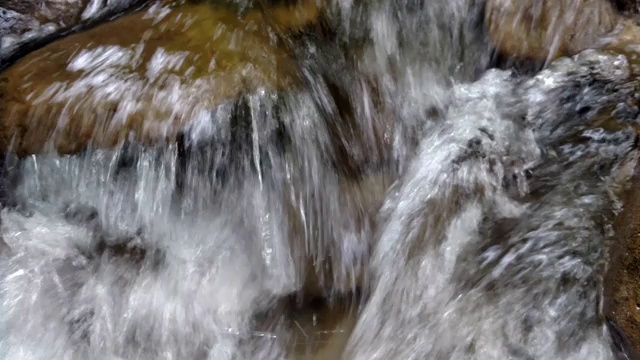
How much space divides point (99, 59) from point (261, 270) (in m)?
1.17

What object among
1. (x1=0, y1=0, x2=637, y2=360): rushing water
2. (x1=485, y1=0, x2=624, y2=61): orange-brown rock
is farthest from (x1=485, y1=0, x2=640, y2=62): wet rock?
(x1=0, y1=0, x2=637, y2=360): rushing water

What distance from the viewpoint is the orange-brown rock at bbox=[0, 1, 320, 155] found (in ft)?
8.68

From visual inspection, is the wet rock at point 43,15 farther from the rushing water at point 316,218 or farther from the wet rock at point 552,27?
the wet rock at point 552,27

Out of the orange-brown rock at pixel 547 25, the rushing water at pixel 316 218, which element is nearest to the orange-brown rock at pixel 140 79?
the rushing water at pixel 316 218

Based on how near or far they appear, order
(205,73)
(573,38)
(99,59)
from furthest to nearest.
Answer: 1. (573,38)
2. (99,59)
3. (205,73)

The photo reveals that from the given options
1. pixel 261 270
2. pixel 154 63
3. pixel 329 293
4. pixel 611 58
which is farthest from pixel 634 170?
pixel 154 63

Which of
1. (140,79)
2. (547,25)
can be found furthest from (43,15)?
(547,25)

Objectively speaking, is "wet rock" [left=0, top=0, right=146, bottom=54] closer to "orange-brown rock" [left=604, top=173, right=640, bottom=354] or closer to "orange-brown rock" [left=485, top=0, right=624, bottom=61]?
"orange-brown rock" [left=485, top=0, right=624, bottom=61]

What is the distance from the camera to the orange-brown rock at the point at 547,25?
3.02m

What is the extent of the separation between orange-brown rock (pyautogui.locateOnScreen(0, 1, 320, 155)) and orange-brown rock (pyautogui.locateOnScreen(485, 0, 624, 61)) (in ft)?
3.21

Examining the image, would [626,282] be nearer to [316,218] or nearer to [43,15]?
[316,218]

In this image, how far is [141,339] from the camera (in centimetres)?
253

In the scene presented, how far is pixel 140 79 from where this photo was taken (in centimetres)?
273

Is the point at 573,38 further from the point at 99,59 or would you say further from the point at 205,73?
the point at 99,59
